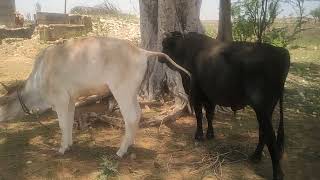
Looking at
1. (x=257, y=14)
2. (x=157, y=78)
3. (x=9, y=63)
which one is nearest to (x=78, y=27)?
(x=9, y=63)

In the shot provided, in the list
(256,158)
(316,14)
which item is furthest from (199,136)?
(316,14)

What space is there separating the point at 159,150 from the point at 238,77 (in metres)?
1.51

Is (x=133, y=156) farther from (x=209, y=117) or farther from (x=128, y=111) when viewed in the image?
(x=209, y=117)

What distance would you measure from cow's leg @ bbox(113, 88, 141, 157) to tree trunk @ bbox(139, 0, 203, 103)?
2.18m

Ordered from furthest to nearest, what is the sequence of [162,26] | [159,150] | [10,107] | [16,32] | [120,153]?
[16,32]
[162,26]
[159,150]
[10,107]
[120,153]

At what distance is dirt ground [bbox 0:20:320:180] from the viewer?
15.7ft

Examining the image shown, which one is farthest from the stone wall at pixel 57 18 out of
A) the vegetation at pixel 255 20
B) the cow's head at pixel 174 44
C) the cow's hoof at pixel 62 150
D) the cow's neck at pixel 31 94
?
the cow's hoof at pixel 62 150

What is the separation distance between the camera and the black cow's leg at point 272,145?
4539 mm

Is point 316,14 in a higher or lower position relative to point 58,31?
higher

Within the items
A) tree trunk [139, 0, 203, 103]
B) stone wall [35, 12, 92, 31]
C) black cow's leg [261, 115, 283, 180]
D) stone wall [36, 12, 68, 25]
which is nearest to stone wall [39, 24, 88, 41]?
stone wall [35, 12, 92, 31]

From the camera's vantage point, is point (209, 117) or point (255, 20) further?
point (255, 20)

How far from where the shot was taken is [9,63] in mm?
12867

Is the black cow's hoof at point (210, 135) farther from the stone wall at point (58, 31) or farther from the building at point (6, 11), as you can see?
the building at point (6, 11)

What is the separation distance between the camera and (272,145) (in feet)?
15.0
